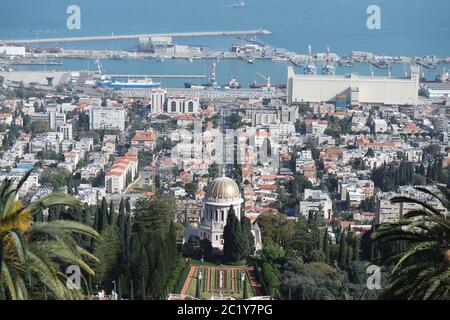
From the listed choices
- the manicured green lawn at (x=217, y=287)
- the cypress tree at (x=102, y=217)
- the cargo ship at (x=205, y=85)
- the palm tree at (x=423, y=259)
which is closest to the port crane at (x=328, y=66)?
the cargo ship at (x=205, y=85)

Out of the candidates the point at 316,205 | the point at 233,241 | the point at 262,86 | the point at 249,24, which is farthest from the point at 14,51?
the point at 233,241

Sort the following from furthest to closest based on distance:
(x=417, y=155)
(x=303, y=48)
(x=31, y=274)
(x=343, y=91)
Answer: (x=303, y=48) → (x=343, y=91) → (x=417, y=155) → (x=31, y=274)

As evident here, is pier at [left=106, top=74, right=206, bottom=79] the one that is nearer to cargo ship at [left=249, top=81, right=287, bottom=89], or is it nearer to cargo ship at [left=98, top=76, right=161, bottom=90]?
cargo ship at [left=98, top=76, right=161, bottom=90]

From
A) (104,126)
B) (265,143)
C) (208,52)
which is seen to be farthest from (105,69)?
(265,143)

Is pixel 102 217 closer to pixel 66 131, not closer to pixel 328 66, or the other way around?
pixel 66 131

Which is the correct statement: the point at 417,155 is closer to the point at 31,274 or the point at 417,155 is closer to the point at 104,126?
the point at 104,126

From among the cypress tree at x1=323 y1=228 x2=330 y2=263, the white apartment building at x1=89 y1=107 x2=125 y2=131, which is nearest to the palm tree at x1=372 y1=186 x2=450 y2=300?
the cypress tree at x1=323 y1=228 x2=330 y2=263

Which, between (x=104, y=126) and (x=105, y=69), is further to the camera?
(x=105, y=69)
